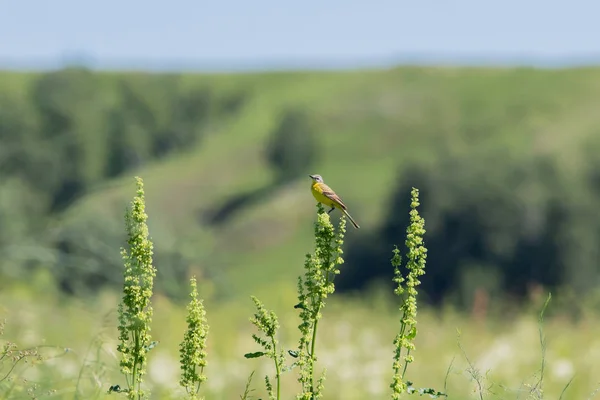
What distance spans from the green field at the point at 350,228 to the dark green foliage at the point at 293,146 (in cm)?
162

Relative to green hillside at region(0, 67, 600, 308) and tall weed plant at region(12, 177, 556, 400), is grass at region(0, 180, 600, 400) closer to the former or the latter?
tall weed plant at region(12, 177, 556, 400)

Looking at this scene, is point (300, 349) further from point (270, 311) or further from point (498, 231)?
point (498, 231)

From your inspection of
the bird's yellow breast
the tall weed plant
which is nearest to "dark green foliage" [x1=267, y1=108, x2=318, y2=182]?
the bird's yellow breast

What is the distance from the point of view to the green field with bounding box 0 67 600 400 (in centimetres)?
1077

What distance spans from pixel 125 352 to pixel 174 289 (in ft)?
55.3

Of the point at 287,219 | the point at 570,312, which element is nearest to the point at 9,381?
the point at 570,312

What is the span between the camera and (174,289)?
67.4 ft

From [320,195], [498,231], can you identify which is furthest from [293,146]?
[320,195]

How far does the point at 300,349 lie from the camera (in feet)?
12.7

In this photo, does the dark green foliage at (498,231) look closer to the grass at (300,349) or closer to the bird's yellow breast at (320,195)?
the grass at (300,349)

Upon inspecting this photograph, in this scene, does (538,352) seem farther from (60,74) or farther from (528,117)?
(60,74)

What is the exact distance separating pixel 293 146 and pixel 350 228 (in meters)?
52.5

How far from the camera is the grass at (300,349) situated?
384 centimetres

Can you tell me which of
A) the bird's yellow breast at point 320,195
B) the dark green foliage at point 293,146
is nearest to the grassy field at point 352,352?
the bird's yellow breast at point 320,195
